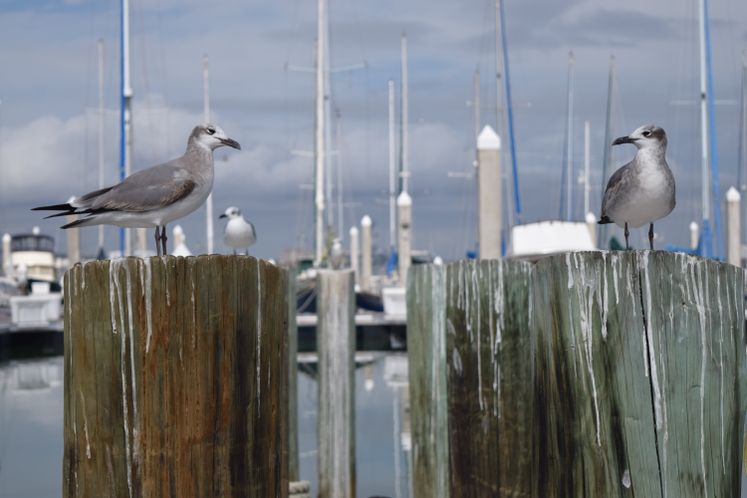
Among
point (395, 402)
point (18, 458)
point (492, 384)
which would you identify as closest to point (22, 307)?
point (395, 402)

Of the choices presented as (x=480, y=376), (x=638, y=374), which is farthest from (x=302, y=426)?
(x=638, y=374)

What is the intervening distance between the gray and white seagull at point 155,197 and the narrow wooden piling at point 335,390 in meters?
5.56

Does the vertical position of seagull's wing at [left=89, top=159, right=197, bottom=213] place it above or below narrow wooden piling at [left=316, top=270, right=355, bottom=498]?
above

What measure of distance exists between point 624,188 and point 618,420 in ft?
5.40

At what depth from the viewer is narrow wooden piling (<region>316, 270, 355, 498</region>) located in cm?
1029

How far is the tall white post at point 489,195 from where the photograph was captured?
42.3ft

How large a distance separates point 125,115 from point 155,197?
1015 inches

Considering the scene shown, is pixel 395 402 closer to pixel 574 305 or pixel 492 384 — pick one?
pixel 492 384

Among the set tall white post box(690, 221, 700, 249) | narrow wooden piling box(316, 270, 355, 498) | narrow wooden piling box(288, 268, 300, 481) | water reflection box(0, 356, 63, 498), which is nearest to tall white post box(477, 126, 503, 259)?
narrow wooden piling box(316, 270, 355, 498)

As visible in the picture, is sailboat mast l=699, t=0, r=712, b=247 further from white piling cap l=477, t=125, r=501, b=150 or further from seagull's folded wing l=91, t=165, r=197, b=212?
seagull's folded wing l=91, t=165, r=197, b=212

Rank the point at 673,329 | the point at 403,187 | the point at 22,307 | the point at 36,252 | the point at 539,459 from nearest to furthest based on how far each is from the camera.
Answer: the point at 673,329 < the point at 539,459 < the point at 22,307 < the point at 403,187 < the point at 36,252

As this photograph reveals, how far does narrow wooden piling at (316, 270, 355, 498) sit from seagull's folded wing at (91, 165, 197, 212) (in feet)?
18.6

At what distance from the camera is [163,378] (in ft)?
10.6

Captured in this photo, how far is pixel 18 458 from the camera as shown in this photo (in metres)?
16.8
